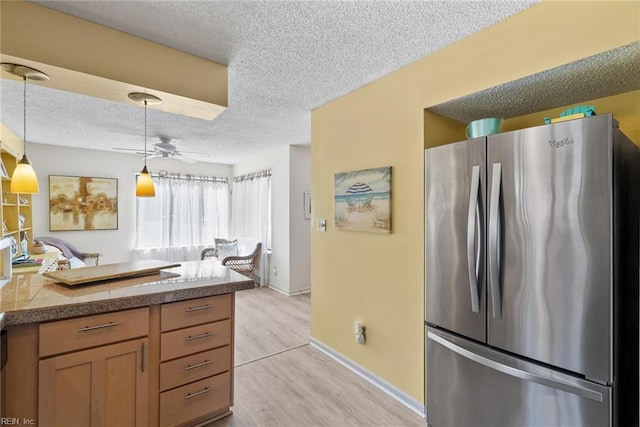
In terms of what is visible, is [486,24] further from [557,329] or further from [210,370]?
[210,370]

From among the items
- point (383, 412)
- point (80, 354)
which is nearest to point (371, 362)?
point (383, 412)

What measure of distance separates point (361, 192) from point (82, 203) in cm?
509

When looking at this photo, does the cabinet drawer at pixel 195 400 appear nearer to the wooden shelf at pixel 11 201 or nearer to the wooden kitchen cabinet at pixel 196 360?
the wooden kitchen cabinet at pixel 196 360

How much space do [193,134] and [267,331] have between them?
2.82 metres

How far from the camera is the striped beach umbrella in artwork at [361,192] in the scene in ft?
8.01

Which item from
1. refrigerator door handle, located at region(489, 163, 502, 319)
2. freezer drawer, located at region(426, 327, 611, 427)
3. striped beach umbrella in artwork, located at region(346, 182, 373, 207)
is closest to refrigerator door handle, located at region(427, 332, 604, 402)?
freezer drawer, located at region(426, 327, 611, 427)

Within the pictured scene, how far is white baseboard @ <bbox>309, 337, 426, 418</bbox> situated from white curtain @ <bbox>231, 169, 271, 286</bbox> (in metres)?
2.67

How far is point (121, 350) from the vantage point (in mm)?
1575

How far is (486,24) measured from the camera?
1.69m

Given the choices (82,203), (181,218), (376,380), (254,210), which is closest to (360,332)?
(376,380)

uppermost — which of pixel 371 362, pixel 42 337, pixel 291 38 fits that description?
pixel 291 38

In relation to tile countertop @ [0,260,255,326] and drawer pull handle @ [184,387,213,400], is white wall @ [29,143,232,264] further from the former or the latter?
drawer pull handle @ [184,387,213,400]

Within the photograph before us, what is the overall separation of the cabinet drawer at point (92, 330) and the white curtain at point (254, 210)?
12.6ft
